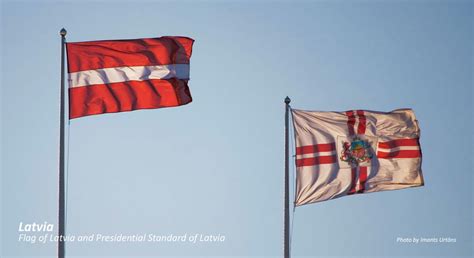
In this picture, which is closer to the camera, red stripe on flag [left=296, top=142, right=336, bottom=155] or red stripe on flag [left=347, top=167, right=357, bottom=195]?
red stripe on flag [left=296, top=142, right=336, bottom=155]

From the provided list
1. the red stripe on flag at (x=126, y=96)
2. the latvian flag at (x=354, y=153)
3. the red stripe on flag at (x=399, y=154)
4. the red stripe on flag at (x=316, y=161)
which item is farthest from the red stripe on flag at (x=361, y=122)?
the red stripe on flag at (x=126, y=96)

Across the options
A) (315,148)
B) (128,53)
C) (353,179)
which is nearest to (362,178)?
(353,179)

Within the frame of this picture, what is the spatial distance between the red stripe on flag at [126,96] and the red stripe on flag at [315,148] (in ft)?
17.7

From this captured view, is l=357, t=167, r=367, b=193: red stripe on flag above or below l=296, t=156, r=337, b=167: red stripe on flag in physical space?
below

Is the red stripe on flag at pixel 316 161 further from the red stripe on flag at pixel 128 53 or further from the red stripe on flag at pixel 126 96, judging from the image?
the red stripe on flag at pixel 128 53

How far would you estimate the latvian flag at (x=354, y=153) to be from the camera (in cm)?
3988

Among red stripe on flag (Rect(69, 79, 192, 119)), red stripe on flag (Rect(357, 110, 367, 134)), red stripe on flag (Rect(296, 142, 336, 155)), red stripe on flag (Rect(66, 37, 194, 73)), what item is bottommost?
red stripe on flag (Rect(296, 142, 336, 155))

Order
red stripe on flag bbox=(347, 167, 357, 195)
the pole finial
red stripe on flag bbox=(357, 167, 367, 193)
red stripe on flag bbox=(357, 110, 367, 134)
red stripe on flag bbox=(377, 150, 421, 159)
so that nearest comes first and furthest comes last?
the pole finial < red stripe on flag bbox=(347, 167, 357, 195) < red stripe on flag bbox=(357, 167, 367, 193) < red stripe on flag bbox=(357, 110, 367, 134) < red stripe on flag bbox=(377, 150, 421, 159)

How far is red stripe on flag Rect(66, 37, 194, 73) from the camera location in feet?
114

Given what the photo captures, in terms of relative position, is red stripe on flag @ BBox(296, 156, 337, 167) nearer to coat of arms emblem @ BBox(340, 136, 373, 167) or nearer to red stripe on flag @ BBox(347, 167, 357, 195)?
coat of arms emblem @ BBox(340, 136, 373, 167)

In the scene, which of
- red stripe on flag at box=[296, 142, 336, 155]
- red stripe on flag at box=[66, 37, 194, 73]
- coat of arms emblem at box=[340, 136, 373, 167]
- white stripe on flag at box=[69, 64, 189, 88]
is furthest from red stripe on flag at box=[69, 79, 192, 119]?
coat of arms emblem at box=[340, 136, 373, 167]

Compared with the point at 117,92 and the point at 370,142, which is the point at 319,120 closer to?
the point at 370,142

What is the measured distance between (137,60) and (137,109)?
1702 millimetres

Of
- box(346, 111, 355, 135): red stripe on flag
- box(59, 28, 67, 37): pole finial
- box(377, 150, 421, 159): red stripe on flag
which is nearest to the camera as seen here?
box(59, 28, 67, 37): pole finial
